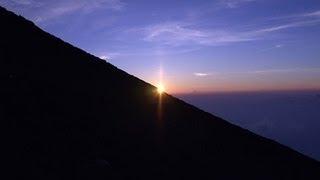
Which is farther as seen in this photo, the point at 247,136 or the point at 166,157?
the point at 247,136

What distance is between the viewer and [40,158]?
22.5 feet

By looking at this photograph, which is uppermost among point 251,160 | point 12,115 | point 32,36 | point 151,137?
point 32,36

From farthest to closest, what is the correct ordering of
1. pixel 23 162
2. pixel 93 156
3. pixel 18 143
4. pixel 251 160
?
1. pixel 251 160
2. pixel 93 156
3. pixel 18 143
4. pixel 23 162

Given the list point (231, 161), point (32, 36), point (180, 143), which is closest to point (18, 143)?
point (180, 143)

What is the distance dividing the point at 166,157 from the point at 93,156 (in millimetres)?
2065

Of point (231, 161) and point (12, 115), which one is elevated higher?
point (12, 115)

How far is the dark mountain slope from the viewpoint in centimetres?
736

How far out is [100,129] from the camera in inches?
356

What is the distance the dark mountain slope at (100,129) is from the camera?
290 inches

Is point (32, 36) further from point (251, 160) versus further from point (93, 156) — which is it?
point (251, 160)

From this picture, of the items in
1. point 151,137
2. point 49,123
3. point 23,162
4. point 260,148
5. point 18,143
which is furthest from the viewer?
point 260,148

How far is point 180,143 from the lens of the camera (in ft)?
33.4

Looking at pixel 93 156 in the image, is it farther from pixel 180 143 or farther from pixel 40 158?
pixel 180 143

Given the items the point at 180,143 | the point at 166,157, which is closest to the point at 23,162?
the point at 166,157
